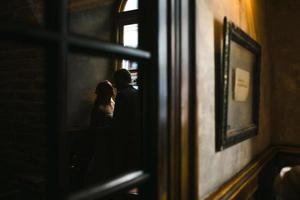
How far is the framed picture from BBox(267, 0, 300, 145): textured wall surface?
107cm

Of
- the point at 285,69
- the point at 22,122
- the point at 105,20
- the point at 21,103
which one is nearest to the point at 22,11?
the point at 21,103

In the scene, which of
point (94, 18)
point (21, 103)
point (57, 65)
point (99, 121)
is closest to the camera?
point (57, 65)

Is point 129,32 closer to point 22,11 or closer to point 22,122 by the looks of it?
point 22,11

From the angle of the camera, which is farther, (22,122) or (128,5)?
(128,5)

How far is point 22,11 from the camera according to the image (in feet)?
8.86

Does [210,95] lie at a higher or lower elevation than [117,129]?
higher

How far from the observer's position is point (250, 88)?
7.43ft

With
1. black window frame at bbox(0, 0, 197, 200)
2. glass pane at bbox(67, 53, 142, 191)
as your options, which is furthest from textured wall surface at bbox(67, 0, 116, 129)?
black window frame at bbox(0, 0, 197, 200)

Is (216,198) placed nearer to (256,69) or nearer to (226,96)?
(226,96)

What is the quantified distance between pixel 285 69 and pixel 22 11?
268cm

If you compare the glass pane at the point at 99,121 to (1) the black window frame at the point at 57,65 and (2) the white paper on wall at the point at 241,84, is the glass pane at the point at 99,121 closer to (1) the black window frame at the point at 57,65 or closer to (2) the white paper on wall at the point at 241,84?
(2) the white paper on wall at the point at 241,84

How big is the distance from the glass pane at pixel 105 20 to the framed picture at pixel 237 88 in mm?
1991

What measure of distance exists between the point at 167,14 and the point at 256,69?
1.49 meters

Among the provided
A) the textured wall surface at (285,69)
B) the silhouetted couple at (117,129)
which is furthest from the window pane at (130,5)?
the textured wall surface at (285,69)
